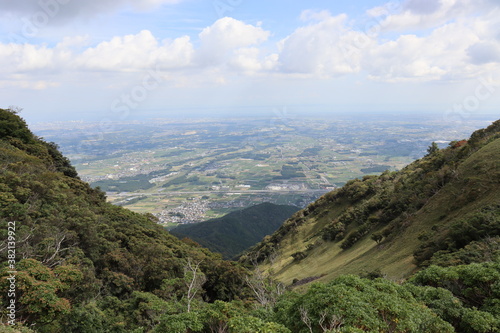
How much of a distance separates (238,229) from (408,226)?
51385 millimetres

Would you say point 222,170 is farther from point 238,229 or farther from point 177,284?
point 177,284

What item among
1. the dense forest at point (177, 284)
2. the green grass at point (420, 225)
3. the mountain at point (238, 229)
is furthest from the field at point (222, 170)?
the dense forest at point (177, 284)

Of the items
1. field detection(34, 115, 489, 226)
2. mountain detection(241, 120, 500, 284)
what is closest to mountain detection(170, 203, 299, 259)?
field detection(34, 115, 489, 226)

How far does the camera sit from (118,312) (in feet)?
45.0

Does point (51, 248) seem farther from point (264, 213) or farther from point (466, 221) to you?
point (264, 213)

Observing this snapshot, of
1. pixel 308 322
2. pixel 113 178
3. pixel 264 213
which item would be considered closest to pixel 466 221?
pixel 308 322

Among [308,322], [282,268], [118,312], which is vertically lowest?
[282,268]

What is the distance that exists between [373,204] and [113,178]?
124808 millimetres

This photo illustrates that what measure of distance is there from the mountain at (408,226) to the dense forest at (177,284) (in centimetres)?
17

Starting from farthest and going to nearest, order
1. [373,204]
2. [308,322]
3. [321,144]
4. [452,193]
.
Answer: [321,144]
[373,204]
[452,193]
[308,322]

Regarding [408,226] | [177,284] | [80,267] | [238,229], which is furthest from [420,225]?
[238,229]

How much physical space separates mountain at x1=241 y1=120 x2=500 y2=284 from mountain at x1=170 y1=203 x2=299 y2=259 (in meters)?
20.9

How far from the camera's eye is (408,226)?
21234mm

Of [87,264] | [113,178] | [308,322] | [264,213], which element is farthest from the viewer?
[113,178]
